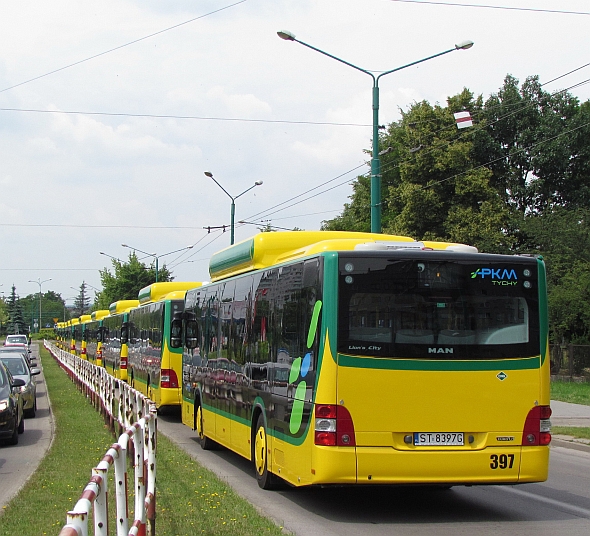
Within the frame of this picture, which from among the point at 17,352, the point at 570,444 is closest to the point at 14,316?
the point at 17,352

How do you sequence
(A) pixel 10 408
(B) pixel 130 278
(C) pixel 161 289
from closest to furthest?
(A) pixel 10 408, (C) pixel 161 289, (B) pixel 130 278

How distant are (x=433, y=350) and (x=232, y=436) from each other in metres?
4.65

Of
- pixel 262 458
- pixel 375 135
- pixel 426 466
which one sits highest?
pixel 375 135

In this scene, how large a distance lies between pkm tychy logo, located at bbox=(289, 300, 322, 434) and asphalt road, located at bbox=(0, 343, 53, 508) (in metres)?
3.13

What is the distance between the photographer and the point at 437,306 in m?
9.28

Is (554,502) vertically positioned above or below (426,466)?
below

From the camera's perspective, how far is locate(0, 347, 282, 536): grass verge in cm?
834

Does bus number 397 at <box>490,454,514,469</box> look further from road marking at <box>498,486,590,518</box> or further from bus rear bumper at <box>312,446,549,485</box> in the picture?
road marking at <box>498,486,590,518</box>

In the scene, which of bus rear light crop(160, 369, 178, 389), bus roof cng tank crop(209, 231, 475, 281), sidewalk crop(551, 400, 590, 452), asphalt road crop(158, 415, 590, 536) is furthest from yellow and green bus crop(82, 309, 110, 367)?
asphalt road crop(158, 415, 590, 536)

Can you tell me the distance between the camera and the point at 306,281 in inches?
385

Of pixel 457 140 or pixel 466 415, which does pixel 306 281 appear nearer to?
pixel 466 415

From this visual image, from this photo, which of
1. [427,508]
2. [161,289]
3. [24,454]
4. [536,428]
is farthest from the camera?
[161,289]

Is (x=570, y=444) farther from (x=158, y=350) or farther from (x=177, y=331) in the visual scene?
(x=158, y=350)

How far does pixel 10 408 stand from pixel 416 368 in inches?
375
